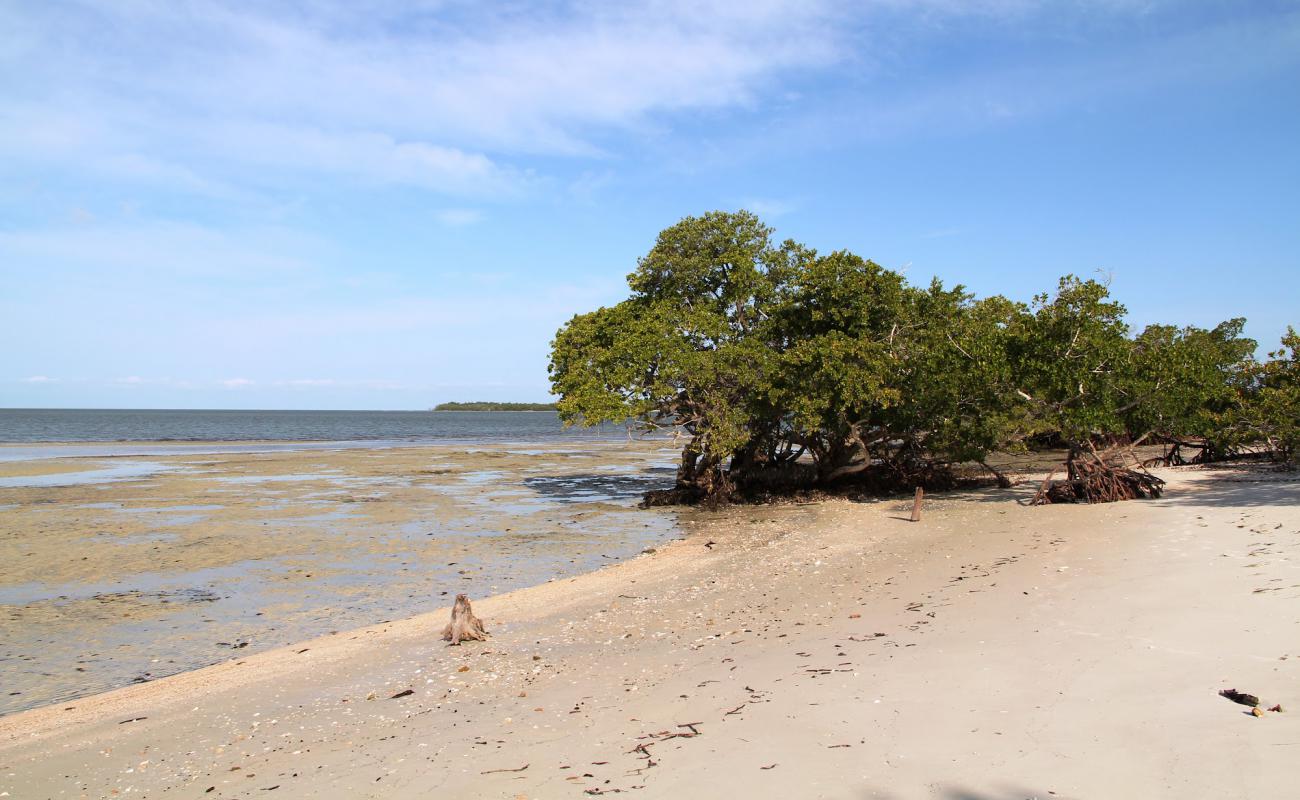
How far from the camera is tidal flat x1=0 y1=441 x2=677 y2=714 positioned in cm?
1042

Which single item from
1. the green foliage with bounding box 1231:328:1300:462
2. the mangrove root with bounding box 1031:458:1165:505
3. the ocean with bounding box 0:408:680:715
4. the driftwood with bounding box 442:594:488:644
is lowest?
the ocean with bounding box 0:408:680:715

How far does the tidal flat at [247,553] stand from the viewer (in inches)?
410

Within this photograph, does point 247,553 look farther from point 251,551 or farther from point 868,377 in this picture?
point 868,377

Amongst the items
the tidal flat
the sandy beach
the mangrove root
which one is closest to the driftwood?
the sandy beach

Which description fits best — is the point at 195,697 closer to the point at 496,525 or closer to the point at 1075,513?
the point at 496,525

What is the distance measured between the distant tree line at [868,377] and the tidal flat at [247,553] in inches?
141

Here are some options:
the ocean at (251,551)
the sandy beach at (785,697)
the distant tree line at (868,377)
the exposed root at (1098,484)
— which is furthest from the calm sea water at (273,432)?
the sandy beach at (785,697)

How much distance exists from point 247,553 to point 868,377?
14.3m

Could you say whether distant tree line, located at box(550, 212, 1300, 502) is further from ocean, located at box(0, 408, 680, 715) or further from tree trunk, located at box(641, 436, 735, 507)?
ocean, located at box(0, 408, 680, 715)

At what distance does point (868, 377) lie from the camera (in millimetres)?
19375

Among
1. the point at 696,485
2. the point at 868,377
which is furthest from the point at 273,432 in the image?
the point at 868,377

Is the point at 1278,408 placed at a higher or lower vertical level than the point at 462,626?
higher

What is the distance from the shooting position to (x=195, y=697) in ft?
26.3

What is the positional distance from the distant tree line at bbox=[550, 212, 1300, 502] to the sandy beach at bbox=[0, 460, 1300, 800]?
5.63m
